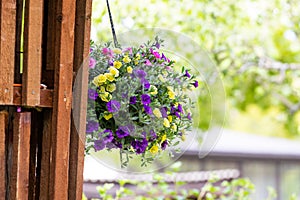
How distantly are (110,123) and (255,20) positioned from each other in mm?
3516

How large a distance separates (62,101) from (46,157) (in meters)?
0.15

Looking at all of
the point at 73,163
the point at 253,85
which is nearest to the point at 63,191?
the point at 73,163

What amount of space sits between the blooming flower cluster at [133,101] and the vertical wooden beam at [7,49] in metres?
0.22

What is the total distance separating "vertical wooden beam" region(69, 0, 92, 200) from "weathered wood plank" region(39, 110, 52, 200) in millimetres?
62

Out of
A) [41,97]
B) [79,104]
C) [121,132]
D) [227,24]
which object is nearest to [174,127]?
[121,132]

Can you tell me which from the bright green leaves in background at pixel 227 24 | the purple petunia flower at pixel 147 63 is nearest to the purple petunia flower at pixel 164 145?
the purple petunia flower at pixel 147 63

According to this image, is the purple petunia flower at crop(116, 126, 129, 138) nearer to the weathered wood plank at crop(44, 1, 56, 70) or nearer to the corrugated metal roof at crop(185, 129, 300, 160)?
the weathered wood plank at crop(44, 1, 56, 70)

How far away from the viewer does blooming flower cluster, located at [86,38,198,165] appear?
146 cm

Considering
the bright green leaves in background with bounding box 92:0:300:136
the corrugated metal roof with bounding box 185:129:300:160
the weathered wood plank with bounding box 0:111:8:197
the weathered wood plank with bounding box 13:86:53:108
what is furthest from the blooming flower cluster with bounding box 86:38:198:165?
the corrugated metal roof with bounding box 185:129:300:160

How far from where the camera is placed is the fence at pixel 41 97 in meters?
1.40

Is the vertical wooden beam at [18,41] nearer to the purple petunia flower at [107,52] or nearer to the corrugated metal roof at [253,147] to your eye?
the purple petunia flower at [107,52]

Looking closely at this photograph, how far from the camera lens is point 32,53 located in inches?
55.6

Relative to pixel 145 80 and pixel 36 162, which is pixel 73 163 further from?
pixel 145 80

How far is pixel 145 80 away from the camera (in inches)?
58.3
